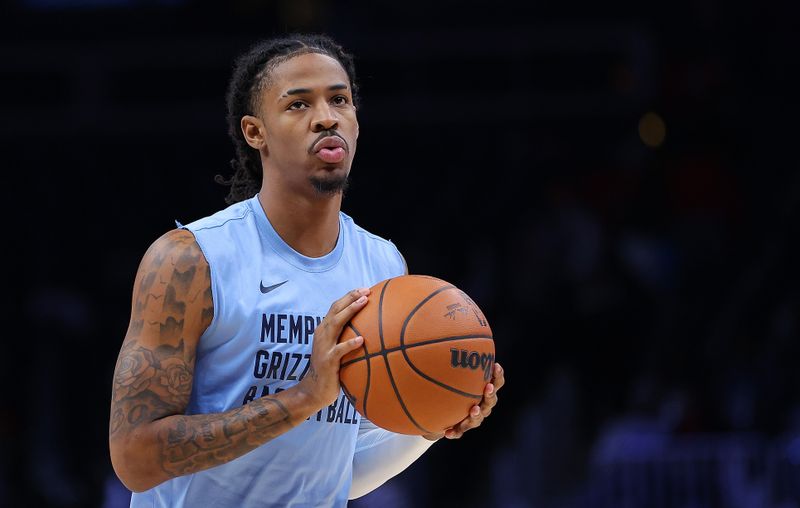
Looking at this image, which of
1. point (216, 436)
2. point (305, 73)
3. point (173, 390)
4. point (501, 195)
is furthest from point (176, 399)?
point (501, 195)

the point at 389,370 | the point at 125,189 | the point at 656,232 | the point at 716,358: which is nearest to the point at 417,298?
the point at 389,370

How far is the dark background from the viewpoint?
9.66 m

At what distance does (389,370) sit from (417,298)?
0.24 m

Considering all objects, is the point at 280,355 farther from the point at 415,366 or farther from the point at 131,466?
the point at 131,466

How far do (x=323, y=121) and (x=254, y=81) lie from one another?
14.3 inches

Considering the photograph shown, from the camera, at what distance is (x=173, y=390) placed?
313 cm

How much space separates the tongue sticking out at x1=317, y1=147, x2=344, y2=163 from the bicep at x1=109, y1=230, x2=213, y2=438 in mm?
455

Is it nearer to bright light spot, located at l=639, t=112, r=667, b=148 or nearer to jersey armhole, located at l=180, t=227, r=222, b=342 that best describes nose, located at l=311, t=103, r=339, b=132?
jersey armhole, located at l=180, t=227, r=222, b=342

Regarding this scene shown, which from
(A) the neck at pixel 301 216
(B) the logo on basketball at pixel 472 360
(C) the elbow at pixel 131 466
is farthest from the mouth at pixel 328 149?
(C) the elbow at pixel 131 466

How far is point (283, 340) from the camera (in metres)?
3.33

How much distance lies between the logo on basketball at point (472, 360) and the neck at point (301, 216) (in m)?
0.59

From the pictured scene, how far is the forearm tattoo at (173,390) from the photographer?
10.1 feet

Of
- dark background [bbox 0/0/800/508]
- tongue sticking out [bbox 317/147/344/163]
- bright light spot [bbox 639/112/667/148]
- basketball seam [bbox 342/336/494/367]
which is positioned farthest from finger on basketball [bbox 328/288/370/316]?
bright light spot [bbox 639/112/667/148]

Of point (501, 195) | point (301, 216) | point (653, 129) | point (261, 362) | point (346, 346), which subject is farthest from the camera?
point (501, 195)
